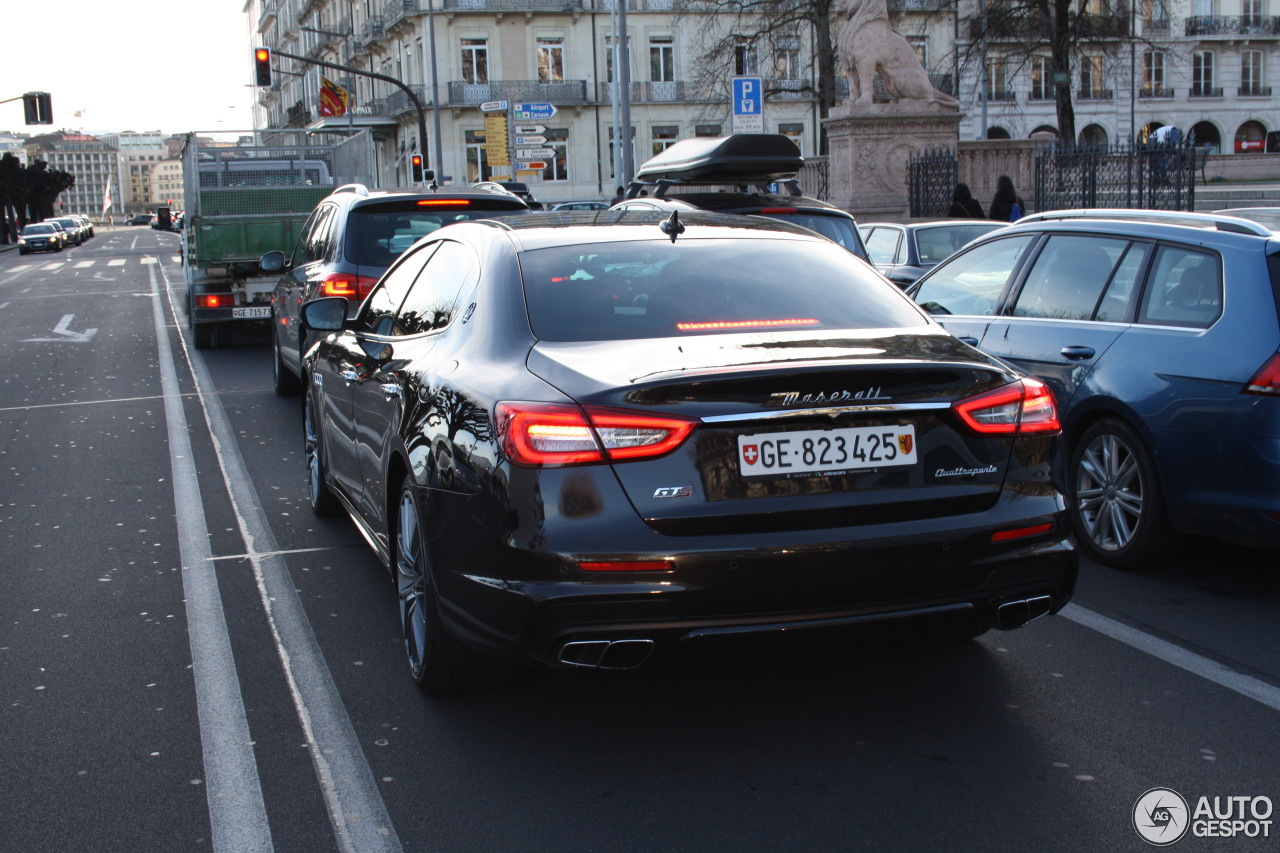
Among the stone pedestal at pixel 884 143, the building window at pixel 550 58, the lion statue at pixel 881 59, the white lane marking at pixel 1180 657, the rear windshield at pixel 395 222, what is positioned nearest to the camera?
the white lane marking at pixel 1180 657

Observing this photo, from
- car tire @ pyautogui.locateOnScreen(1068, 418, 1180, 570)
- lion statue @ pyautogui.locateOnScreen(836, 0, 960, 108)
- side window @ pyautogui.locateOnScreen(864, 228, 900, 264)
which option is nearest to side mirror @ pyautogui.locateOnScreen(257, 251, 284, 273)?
side window @ pyautogui.locateOnScreen(864, 228, 900, 264)

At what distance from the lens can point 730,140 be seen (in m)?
13.8

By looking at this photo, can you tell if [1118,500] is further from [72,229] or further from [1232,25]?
[72,229]

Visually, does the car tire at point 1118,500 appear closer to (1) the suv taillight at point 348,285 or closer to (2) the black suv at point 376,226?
(2) the black suv at point 376,226

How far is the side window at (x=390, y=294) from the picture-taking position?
5547 millimetres

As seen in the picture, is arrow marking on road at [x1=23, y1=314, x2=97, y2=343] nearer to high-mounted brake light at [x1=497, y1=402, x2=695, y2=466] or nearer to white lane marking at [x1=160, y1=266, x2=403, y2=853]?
white lane marking at [x1=160, y1=266, x2=403, y2=853]

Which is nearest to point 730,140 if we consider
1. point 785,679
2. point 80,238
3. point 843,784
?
point 785,679

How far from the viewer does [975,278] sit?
7.18 m

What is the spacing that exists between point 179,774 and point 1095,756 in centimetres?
259

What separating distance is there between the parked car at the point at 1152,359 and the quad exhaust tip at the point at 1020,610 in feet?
5.74

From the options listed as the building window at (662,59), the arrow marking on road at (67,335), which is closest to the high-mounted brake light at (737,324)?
the arrow marking on road at (67,335)

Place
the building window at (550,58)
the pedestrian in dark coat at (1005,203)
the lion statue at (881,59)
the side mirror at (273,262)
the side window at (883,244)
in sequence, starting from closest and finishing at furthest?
the side mirror at (273,262) < the side window at (883,244) < the pedestrian in dark coat at (1005,203) < the lion statue at (881,59) < the building window at (550,58)

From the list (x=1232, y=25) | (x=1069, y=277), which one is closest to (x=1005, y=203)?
(x=1069, y=277)

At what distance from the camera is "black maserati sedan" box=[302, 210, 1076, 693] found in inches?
141
